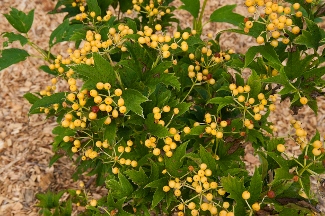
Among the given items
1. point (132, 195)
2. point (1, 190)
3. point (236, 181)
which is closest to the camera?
point (236, 181)

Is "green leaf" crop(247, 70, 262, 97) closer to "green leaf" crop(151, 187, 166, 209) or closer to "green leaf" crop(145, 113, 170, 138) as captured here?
"green leaf" crop(145, 113, 170, 138)

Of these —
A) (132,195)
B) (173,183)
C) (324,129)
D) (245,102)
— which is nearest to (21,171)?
(132,195)

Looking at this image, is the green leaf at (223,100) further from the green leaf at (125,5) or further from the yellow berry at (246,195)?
the green leaf at (125,5)

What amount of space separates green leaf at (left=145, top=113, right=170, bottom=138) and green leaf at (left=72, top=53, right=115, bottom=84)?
36 centimetres

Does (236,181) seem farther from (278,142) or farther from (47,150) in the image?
(47,150)

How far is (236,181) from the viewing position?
1.67 metres

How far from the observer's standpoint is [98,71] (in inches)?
66.2

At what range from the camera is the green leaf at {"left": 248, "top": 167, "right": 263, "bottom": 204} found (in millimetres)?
1671

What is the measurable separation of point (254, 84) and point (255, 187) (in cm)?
55

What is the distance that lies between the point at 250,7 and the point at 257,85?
404 mm

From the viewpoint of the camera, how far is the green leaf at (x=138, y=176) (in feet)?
6.30

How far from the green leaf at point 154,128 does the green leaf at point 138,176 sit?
0.22m

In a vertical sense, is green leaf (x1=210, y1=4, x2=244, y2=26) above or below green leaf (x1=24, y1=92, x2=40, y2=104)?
above

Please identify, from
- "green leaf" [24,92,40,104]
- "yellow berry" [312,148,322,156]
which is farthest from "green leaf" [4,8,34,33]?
"yellow berry" [312,148,322,156]
